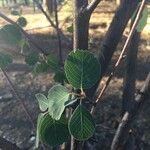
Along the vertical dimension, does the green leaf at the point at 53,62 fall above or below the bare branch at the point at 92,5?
below

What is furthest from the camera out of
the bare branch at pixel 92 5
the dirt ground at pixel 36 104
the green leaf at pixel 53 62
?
the dirt ground at pixel 36 104

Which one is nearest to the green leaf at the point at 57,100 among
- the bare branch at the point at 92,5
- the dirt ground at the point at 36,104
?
the bare branch at the point at 92,5

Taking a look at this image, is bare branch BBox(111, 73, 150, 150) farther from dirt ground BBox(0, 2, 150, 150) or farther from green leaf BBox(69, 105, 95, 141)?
dirt ground BBox(0, 2, 150, 150)

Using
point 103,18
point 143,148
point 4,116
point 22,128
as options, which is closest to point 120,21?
point 143,148

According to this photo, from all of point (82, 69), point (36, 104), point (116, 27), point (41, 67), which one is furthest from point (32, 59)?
point (36, 104)

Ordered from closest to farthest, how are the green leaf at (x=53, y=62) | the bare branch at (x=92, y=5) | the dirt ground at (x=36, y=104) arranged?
1. the bare branch at (x=92, y=5)
2. the green leaf at (x=53, y=62)
3. the dirt ground at (x=36, y=104)

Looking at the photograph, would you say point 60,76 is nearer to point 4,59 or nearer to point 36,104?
point 4,59

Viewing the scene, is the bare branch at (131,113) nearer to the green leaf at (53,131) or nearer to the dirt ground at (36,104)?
the green leaf at (53,131)
